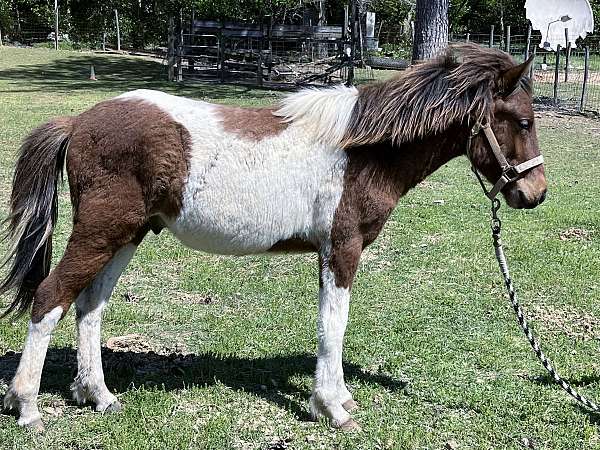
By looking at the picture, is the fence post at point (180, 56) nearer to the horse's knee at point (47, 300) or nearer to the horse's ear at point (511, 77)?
the horse's knee at point (47, 300)

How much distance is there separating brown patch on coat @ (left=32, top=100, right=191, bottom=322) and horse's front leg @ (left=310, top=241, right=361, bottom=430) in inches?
35.1

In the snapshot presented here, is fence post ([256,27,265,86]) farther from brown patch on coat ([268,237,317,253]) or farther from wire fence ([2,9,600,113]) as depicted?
brown patch on coat ([268,237,317,253])

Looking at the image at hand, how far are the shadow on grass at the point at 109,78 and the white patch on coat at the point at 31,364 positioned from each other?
610 inches

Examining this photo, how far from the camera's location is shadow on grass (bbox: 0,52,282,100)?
20250 mm

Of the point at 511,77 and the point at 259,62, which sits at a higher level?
the point at 511,77

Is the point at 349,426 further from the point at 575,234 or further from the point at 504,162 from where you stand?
the point at 575,234

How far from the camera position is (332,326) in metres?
3.73

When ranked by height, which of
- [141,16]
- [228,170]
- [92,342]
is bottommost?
[92,342]

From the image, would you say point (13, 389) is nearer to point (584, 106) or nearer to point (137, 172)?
point (137, 172)

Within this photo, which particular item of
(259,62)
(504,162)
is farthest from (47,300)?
(259,62)

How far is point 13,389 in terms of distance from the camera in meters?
3.57

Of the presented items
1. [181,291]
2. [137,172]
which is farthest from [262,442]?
[181,291]

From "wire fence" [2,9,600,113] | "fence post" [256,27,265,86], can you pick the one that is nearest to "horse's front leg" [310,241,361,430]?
"wire fence" [2,9,600,113]

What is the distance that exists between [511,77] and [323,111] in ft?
3.28
